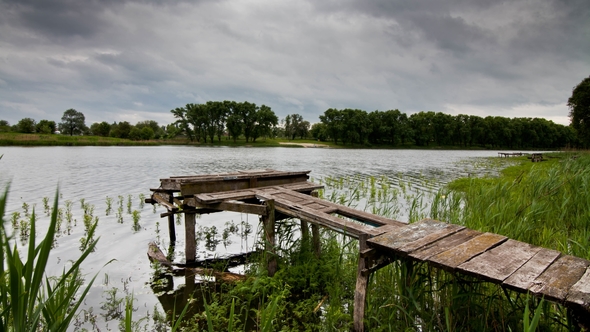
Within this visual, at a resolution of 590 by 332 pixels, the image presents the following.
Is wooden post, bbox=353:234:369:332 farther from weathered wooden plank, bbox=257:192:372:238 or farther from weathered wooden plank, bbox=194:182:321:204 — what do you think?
weathered wooden plank, bbox=194:182:321:204

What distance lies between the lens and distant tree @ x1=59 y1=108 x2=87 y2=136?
130m

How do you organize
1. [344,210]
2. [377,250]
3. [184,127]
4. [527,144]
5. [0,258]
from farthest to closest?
1. [527,144]
2. [184,127]
3. [344,210]
4. [377,250]
5. [0,258]

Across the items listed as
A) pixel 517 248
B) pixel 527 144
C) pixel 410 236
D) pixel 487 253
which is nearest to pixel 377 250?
pixel 410 236

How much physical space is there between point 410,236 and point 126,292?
553 centimetres

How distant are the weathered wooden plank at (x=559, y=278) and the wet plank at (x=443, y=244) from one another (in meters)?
1.00

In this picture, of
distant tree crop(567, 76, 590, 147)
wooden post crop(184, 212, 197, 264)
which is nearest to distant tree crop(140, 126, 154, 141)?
distant tree crop(567, 76, 590, 147)

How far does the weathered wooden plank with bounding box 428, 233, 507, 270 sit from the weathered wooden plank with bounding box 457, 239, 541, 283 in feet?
0.21

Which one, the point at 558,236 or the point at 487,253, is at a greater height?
the point at 487,253

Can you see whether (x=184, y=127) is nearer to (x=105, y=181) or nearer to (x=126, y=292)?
(x=105, y=181)

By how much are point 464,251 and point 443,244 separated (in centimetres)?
32

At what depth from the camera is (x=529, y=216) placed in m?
7.50

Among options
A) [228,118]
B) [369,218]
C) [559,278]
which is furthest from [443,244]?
[228,118]

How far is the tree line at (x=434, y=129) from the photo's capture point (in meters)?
104

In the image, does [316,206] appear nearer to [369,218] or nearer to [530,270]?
[369,218]
